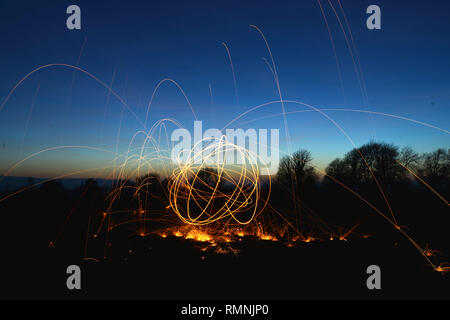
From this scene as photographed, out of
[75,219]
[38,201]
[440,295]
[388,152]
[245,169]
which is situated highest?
[388,152]

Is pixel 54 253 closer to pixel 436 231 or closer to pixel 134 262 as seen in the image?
pixel 134 262

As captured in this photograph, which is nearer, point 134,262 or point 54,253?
point 134,262

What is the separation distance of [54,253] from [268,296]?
274 inches

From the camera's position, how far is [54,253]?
284 inches

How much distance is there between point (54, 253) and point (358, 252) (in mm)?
10418

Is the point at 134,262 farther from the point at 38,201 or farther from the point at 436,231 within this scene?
the point at 436,231

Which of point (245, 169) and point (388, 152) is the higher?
point (388, 152)

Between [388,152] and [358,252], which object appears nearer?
[358,252]

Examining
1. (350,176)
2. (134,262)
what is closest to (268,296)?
(134,262)

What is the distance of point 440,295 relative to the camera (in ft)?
17.6
